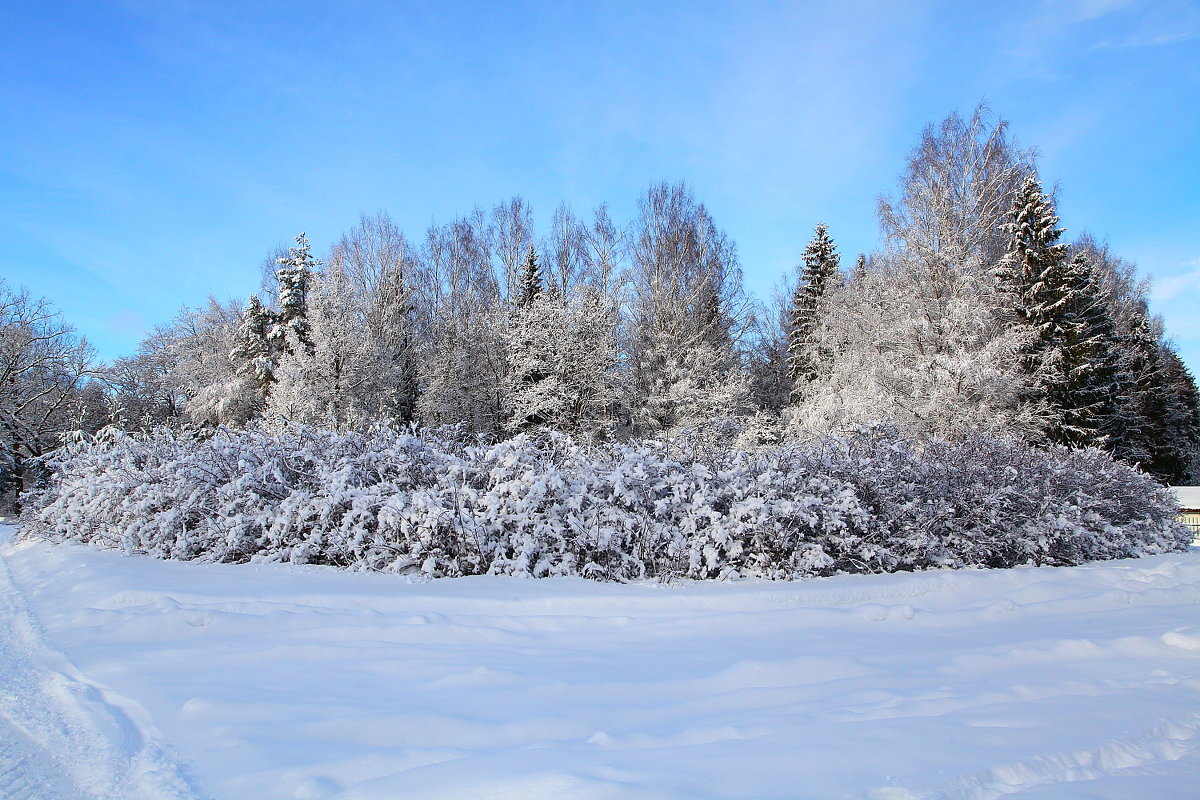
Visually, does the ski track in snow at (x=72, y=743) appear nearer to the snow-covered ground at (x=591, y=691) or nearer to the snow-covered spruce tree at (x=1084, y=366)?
the snow-covered ground at (x=591, y=691)

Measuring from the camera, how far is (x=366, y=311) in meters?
28.5

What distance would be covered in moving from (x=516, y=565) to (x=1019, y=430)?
1478 cm

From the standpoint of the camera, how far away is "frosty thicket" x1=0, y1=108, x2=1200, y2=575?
8.63 metres

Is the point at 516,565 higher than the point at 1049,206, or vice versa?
the point at 1049,206

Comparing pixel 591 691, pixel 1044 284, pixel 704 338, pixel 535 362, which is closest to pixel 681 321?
pixel 704 338

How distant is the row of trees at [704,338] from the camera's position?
16391mm

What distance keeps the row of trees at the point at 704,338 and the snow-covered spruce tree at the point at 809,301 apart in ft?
0.45

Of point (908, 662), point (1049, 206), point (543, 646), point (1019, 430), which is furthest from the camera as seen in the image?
point (1049, 206)

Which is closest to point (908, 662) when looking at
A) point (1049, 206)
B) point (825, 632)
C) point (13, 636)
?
point (825, 632)

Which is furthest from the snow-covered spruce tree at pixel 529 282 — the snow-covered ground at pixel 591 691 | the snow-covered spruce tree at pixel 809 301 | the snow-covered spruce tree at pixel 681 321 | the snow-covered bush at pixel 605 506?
the snow-covered ground at pixel 591 691

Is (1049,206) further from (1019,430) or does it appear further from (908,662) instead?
(908,662)

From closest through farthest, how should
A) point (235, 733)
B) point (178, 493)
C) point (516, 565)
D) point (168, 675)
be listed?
point (235, 733) < point (168, 675) < point (516, 565) < point (178, 493)

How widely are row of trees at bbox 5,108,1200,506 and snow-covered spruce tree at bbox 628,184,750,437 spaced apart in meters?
0.08

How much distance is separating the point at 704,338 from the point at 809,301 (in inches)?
267
